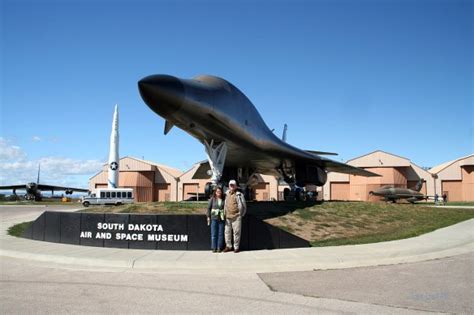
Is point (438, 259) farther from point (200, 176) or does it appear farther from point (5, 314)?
point (200, 176)

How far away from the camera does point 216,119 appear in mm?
12375

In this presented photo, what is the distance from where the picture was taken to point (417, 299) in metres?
5.27

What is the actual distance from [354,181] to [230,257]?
45792 mm

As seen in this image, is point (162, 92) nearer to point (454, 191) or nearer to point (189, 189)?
point (189, 189)

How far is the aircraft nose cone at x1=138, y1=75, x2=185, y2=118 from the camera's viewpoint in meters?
10.3

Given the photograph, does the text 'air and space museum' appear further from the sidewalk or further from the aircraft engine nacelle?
the sidewalk

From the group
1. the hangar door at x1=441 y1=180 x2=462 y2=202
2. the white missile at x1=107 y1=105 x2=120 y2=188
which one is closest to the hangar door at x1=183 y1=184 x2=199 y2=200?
the white missile at x1=107 y1=105 x2=120 y2=188

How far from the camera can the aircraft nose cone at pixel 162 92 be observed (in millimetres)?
10320

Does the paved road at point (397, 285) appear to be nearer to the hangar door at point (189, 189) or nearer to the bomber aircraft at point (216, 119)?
the bomber aircraft at point (216, 119)

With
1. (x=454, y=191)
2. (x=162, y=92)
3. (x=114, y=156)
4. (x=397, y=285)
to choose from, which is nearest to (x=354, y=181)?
(x=454, y=191)

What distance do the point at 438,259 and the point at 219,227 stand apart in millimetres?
5005

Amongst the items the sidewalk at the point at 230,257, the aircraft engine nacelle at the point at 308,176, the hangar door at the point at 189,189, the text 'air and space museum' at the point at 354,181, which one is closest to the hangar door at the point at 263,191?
the text 'air and space museum' at the point at 354,181

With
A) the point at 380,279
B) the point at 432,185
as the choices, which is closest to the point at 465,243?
the point at 380,279

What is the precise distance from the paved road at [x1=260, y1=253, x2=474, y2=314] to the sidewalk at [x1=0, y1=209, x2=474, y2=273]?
51 centimetres
